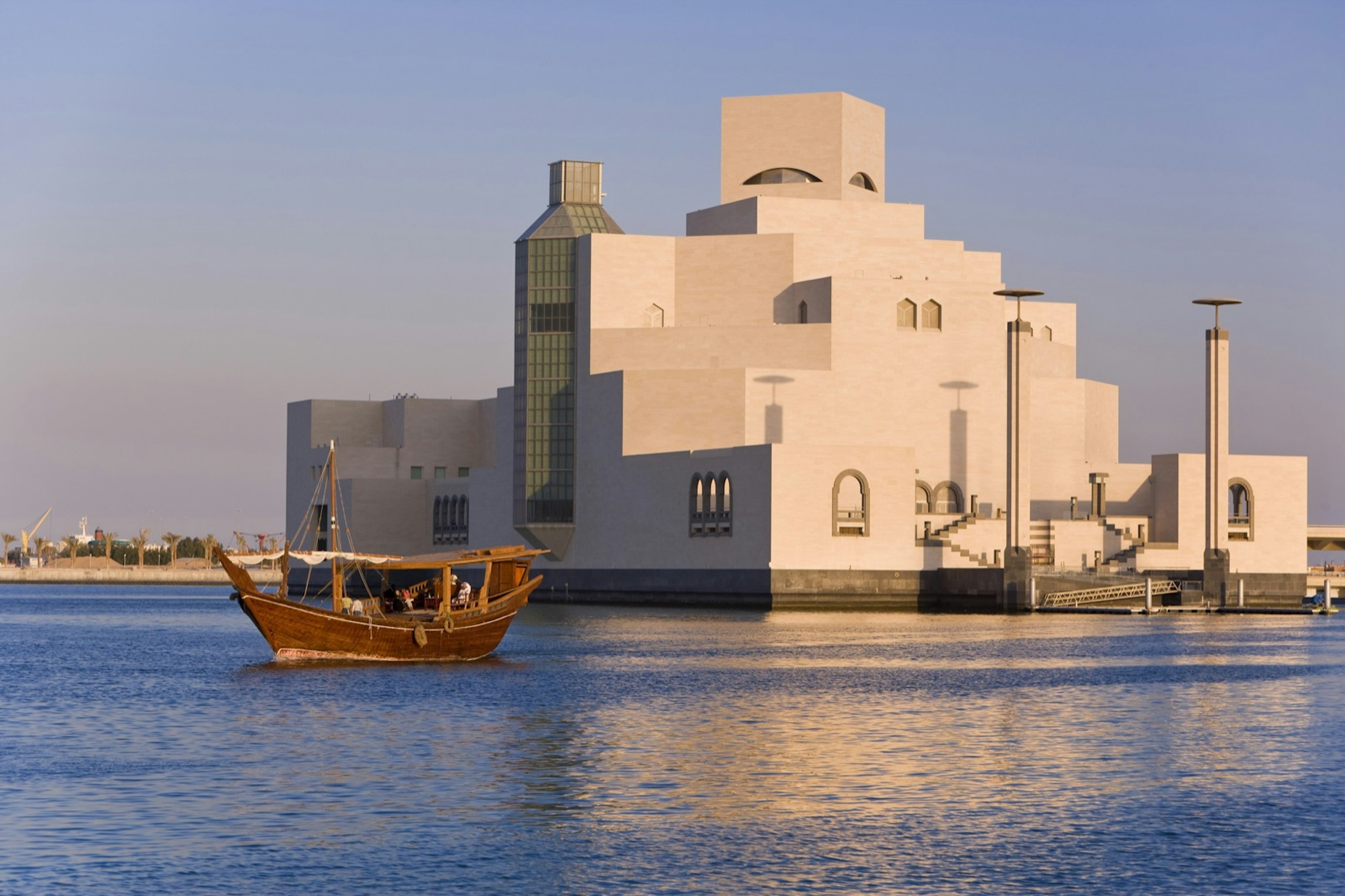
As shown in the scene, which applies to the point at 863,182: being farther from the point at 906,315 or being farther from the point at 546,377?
the point at 546,377

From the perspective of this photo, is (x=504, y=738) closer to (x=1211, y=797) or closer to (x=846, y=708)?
(x=846, y=708)

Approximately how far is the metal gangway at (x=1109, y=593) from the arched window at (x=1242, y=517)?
7611 millimetres

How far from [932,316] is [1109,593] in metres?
20.4

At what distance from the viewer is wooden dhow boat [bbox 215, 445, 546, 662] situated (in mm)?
50094

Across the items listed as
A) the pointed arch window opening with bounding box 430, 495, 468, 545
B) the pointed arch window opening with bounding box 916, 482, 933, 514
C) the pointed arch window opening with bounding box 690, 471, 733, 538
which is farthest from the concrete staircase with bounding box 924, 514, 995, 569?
the pointed arch window opening with bounding box 430, 495, 468, 545

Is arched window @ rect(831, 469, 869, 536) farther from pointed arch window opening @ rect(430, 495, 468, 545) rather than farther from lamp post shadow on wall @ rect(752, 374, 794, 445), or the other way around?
pointed arch window opening @ rect(430, 495, 468, 545)

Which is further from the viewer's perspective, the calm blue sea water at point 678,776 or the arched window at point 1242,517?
the arched window at point 1242,517

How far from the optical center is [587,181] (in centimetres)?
11281

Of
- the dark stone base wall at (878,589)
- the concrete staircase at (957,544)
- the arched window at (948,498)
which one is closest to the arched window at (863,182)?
the arched window at (948,498)

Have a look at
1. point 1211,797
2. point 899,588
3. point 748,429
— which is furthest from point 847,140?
point 1211,797

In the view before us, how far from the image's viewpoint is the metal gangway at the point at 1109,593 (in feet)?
297

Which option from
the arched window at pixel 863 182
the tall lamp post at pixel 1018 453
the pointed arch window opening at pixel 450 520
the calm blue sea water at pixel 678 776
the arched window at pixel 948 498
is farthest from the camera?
the pointed arch window opening at pixel 450 520

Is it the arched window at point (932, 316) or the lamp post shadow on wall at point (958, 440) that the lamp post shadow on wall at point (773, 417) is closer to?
the arched window at point (932, 316)

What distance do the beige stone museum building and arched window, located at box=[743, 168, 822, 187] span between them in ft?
0.57
